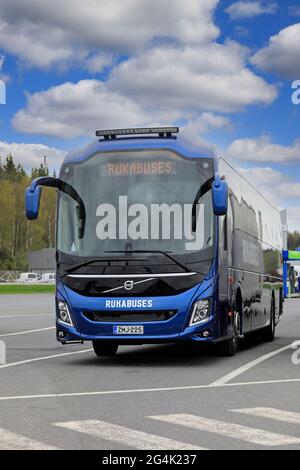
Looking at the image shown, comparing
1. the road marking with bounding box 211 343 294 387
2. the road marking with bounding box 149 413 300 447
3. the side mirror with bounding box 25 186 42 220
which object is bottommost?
the road marking with bounding box 211 343 294 387

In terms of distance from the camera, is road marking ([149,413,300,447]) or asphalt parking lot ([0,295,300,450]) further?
asphalt parking lot ([0,295,300,450])

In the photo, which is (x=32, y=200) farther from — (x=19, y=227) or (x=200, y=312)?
(x=19, y=227)

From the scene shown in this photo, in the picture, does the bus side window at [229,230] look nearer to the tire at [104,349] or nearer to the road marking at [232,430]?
the tire at [104,349]

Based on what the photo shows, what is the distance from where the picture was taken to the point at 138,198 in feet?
47.5

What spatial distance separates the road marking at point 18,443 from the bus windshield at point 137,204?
679cm

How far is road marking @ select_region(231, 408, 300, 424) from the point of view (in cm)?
874

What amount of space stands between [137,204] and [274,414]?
233 inches

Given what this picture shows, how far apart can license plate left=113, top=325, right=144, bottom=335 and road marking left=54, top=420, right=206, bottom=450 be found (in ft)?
18.3

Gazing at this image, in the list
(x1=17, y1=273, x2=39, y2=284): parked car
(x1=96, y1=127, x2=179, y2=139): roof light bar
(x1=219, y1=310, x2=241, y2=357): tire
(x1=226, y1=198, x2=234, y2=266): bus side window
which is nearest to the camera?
(x1=96, y1=127, x2=179, y2=139): roof light bar

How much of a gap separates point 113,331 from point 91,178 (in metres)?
2.42

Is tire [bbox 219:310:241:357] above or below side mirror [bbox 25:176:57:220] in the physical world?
below

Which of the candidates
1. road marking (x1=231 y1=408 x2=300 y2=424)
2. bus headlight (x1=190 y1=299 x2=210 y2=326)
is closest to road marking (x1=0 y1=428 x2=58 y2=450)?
road marking (x1=231 y1=408 x2=300 y2=424)

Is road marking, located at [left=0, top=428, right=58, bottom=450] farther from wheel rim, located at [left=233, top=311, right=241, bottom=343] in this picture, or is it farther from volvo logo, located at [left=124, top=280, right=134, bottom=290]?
wheel rim, located at [left=233, top=311, right=241, bottom=343]
